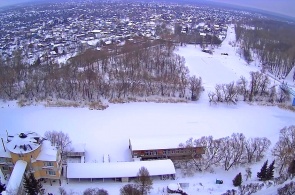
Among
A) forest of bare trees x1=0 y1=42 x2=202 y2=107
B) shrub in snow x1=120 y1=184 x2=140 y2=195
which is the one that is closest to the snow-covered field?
forest of bare trees x1=0 y1=42 x2=202 y2=107

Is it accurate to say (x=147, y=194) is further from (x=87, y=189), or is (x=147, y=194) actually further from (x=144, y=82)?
(x=144, y=82)

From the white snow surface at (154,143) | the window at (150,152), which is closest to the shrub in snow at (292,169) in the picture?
the white snow surface at (154,143)

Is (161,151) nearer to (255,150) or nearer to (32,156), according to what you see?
(255,150)

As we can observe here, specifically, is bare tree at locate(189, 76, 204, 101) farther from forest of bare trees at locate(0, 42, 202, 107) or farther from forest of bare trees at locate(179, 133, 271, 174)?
forest of bare trees at locate(179, 133, 271, 174)

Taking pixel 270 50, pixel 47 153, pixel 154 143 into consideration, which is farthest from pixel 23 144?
pixel 270 50

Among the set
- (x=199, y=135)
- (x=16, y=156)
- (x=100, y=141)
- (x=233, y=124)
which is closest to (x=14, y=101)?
(x=100, y=141)
